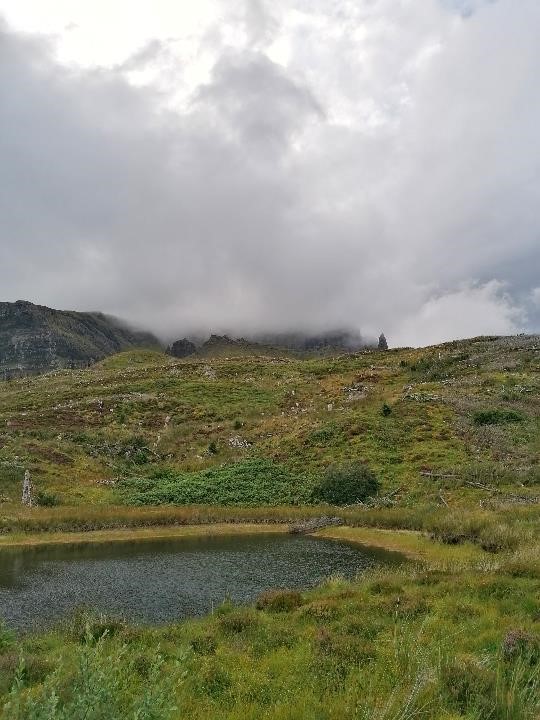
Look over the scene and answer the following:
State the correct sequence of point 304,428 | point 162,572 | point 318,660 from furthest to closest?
point 304,428 < point 162,572 < point 318,660

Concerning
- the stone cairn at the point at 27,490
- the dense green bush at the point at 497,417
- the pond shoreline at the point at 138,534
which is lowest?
the pond shoreline at the point at 138,534

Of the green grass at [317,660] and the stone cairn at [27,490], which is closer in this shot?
the green grass at [317,660]

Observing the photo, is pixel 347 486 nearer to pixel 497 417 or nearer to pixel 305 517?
pixel 305 517

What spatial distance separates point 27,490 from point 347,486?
30.0 meters

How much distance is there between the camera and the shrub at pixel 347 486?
165 ft

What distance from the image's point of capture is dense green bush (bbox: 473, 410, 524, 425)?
61719 mm

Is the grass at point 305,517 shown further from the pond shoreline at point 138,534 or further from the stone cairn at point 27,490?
the stone cairn at point 27,490

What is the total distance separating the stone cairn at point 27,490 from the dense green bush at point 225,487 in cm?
885

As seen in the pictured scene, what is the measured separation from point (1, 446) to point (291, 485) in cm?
3313

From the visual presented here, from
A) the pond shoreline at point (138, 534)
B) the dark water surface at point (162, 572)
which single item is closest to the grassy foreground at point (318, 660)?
the dark water surface at point (162, 572)

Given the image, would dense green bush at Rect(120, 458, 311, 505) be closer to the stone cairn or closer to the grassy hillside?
the grassy hillside


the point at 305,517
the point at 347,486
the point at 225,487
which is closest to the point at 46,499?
the point at 225,487

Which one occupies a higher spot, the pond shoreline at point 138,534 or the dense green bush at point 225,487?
the dense green bush at point 225,487

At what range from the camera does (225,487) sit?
56844mm
